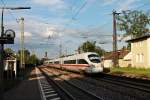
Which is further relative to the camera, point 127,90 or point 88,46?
point 88,46

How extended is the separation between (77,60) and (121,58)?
51.0 metres

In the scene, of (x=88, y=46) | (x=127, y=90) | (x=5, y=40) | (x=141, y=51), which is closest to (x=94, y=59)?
(x=127, y=90)

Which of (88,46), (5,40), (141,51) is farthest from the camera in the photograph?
(88,46)

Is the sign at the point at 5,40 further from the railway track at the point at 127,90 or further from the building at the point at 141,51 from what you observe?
the building at the point at 141,51

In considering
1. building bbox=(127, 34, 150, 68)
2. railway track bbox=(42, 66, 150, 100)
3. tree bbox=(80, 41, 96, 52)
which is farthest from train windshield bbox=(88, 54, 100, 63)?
tree bbox=(80, 41, 96, 52)

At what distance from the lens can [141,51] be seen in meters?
69.3

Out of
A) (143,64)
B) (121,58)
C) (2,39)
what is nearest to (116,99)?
(2,39)

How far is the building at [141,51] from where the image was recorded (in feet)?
216

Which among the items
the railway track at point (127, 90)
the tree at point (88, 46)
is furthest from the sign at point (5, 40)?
the tree at point (88, 46)

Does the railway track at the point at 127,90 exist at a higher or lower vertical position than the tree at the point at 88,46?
lower

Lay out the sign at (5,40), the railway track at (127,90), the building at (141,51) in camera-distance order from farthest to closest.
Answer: the building at (141,51) → the railway track at (127,90) → the sign at (5,40)

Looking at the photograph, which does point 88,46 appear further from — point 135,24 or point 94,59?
point 94,59

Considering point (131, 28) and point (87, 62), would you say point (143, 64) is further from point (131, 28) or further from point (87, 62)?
point (131, 28)

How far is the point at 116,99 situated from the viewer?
65.7 ft
